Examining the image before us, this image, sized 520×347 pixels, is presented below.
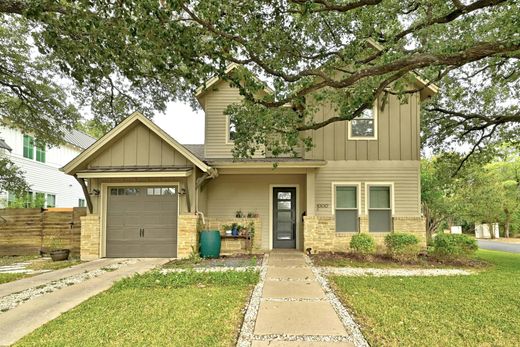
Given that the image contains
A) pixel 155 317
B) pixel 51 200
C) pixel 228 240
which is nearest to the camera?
pixel 155 317

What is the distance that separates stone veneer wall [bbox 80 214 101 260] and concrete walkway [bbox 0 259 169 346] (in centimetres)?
88

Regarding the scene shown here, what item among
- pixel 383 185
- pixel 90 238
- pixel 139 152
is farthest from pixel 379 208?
pixel 90 238

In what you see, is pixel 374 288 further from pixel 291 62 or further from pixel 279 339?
pixel 291 62

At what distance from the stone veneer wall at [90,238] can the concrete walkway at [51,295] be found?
877mm

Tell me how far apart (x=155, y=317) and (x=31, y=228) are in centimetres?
945

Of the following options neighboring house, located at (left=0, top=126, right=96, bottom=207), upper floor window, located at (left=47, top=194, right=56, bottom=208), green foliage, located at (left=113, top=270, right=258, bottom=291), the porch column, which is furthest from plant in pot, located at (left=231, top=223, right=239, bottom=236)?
upper floor window, located at (left=47, top=194, right=56, bottom=208)

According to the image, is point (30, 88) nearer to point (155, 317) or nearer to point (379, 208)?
point (155, 317)

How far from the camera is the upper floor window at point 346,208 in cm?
1181

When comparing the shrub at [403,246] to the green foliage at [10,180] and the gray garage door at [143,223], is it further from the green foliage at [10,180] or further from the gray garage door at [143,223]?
the green foliage at [10,180]

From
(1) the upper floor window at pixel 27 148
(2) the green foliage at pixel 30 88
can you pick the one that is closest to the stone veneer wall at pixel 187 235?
(2) the green foliage at pixel 30 88

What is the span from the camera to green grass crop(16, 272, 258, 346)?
13.1ft

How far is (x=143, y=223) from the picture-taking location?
10969 millimetres

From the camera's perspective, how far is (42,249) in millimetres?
11711

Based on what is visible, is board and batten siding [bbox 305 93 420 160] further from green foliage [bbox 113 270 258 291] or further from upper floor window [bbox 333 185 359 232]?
green foliage [bbox 113 270 258 291]
